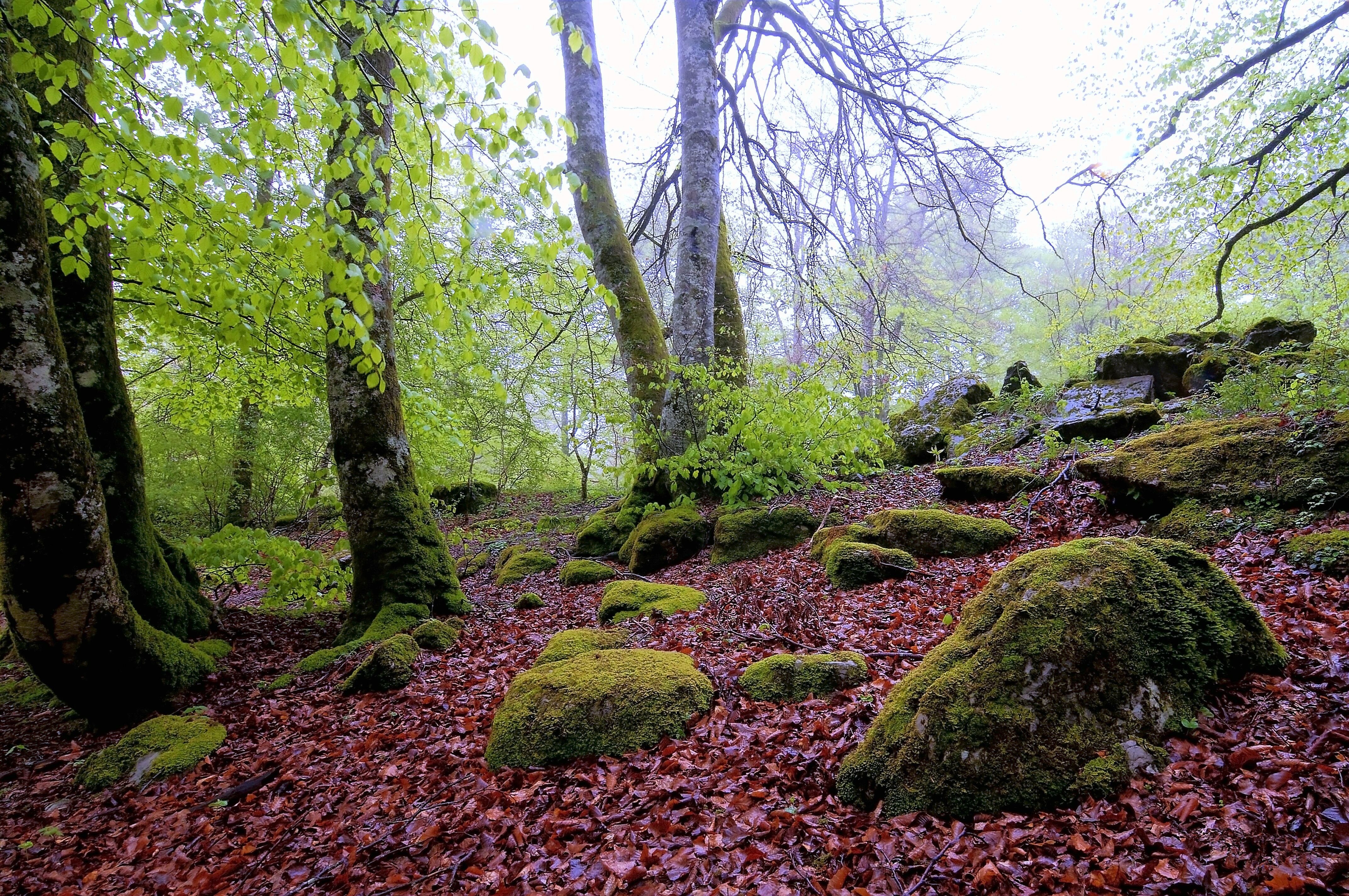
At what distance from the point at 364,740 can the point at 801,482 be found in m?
5.51

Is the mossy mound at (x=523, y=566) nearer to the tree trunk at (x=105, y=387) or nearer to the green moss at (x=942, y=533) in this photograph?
the tree trunk at (x=105, y=387)

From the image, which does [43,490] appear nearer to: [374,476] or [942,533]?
[374,476]

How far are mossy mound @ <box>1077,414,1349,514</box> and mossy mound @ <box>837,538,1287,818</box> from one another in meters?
2.55

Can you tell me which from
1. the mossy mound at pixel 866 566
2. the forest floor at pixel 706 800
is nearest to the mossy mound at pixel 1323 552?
the forest floor at pixel 706 800

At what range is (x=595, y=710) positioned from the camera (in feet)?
10.1

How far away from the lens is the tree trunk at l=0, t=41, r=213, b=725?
132 inches

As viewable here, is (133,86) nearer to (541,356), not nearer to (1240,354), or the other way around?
(541,356)

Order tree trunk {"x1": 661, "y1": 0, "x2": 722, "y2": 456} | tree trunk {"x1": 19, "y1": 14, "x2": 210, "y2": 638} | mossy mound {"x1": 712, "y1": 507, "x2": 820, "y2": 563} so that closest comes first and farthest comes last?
tree trunk {"x1": 19, "y1": 14, "x2": 210, "y2": 638}, mossy mound {"x1": 712, "y1": 507, "x2": 820, "y2": 563}, tree trunk {"x1": 661, "y1": 0, "x2": 722, "y2": 456}

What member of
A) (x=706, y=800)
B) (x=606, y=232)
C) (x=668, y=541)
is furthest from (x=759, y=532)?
(x=606, y=232)

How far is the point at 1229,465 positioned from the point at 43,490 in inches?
326

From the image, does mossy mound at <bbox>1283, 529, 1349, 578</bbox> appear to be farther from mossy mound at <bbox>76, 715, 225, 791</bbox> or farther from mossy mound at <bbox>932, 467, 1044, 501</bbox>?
mossy mound at <bbox>76, 715, 225, 791</bbox>

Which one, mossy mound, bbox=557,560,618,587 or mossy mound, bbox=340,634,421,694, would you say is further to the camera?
mossy mound, bbox=557,560,618,587

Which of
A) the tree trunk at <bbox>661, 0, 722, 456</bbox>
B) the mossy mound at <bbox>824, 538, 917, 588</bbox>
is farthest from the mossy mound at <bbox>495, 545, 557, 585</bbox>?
the mossy mound at <bbox>824, 538, 917, 588</bbox>

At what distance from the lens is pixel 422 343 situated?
915 cm
